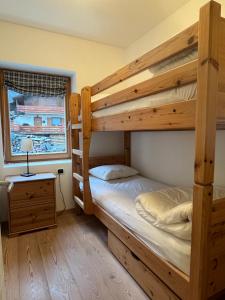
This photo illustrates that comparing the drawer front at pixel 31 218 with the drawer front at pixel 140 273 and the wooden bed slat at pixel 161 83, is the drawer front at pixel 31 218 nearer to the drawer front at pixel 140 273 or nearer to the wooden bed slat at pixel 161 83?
the drawer front at pixel 140 273

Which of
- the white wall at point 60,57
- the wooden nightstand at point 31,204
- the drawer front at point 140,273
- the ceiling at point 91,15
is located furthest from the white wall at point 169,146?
the wooden nightstand at point 31,204

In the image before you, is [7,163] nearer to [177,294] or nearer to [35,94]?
[35,94]

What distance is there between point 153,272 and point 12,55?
2688 mm

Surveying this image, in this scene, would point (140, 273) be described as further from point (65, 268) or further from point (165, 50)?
point (165, 50)

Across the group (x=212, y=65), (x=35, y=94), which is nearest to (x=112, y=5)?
(x=35, y=94)

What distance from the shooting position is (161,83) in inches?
45.6

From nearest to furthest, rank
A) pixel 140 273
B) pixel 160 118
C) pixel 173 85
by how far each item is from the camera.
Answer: pixel 173 85 → pixel 160 118 → pixel 140 273

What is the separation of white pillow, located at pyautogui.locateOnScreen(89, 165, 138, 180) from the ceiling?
1805 mm

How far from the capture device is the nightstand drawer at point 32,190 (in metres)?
2.22

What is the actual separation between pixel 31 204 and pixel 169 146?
178 cm

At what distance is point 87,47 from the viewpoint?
9.22 feet

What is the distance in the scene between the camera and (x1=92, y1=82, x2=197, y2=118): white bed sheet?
1.00 m

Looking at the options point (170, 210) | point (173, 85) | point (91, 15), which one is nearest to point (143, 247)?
point (170, 210)

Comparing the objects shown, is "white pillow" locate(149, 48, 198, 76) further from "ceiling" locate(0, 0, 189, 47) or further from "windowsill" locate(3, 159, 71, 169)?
"windowsill" locate(3, 159, 71, 169)
